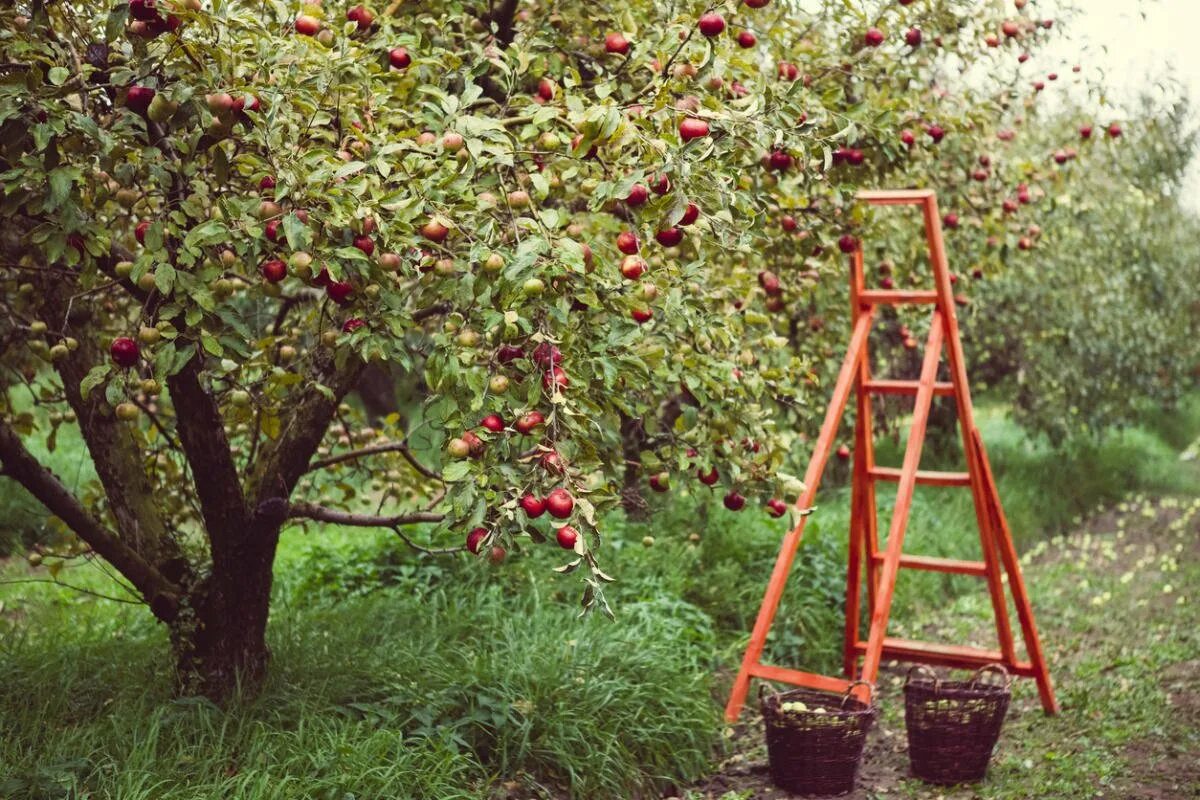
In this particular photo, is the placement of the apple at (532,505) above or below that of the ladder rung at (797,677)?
above

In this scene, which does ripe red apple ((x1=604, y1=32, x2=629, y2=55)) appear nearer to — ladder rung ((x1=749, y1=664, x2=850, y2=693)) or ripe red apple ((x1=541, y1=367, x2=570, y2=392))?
ripe red apple ((x1=541, y1=367, x2=570, y2=392))

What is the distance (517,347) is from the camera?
2.94m

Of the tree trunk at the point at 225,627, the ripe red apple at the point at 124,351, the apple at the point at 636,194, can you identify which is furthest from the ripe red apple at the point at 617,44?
the tree trunk at the point at 225,627

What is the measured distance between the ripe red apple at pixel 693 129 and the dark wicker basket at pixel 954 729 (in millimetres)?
2506

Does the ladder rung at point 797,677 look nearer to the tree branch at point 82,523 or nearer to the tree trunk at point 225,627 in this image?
the tree trunk at point 225,627

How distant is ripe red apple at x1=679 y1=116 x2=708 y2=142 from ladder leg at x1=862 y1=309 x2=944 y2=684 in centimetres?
214

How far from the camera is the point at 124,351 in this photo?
2918 mm

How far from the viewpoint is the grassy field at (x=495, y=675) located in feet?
11.6

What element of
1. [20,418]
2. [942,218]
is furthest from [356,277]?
[942,218]

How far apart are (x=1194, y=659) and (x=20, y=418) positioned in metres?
5.25

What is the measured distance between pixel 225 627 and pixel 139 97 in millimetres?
1894

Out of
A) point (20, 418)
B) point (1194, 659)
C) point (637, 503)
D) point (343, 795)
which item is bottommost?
point (1194, 659)

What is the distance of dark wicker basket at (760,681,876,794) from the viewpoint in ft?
13.5

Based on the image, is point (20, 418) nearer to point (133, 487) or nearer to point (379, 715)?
point (133, 487)
